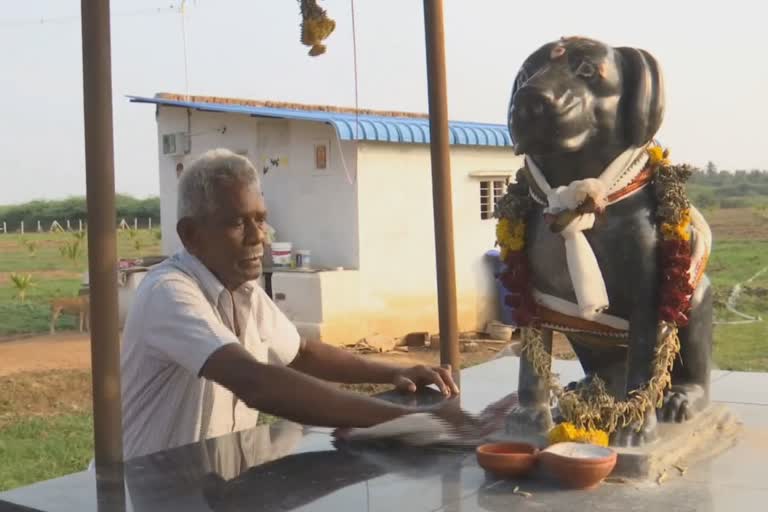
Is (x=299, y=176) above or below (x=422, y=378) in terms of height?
above

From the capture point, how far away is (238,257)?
2.14 meters

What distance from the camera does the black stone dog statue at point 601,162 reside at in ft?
5.70

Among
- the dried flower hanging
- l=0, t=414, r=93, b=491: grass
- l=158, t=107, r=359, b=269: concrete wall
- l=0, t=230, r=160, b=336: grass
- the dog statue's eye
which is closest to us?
the dog statue's eye

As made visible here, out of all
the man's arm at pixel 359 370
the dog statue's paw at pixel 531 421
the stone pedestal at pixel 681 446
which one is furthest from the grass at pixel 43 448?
the stone pedestal at pixel 681 446

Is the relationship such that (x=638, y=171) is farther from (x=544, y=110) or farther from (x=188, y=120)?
(x=188, y=120)

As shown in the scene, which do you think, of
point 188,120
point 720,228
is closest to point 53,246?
point 188,120

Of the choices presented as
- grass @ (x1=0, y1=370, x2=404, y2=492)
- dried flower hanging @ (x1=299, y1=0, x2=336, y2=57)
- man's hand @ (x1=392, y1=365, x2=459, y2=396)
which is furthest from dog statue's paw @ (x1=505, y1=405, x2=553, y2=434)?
grass @ (x1=0, y1=370, x2=404, y2=492)

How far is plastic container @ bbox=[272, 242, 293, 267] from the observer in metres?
9.69

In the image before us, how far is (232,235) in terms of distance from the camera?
2.12 m

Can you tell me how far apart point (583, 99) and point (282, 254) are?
8068mm

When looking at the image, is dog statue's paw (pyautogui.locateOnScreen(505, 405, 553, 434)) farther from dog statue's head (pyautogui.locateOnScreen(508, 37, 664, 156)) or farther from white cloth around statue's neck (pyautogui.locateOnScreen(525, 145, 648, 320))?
dog statue's head (pyautogui.locateOnScreen(508, 37, 664, 156))

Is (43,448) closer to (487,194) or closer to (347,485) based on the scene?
(347,485)

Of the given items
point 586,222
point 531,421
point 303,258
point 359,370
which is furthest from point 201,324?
point 303,258

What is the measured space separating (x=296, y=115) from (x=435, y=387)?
23.8 ft
